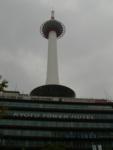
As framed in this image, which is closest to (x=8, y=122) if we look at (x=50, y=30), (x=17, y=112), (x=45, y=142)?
(x=17, y=112)

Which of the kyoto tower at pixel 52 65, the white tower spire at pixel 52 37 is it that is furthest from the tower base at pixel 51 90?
the white tower spire at pixel 52 37

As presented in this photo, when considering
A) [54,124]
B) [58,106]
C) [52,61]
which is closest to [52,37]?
[52,61]

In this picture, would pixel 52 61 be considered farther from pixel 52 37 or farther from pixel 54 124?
pixel 54 124

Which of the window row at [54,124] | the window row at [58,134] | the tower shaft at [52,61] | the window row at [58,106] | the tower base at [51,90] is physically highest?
the tower shaft at [52,61]

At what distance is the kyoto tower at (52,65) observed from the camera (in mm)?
93375

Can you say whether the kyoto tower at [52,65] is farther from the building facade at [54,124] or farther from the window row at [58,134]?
the window row at [58,134]

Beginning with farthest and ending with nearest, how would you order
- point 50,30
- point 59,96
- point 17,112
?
point 50,30
point 59,96
point 17,112

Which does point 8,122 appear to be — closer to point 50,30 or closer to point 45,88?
point 45,88

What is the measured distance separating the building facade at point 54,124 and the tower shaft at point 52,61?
68.7ft

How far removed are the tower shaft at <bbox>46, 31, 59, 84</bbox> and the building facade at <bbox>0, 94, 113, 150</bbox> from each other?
68.7 ft

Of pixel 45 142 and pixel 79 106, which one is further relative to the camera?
pixel 79 106

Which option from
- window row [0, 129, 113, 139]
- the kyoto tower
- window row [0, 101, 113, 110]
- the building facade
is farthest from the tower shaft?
window row [0, 129, 113, 139]

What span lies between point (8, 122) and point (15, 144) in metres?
6.90

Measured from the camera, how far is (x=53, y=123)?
78812mm
